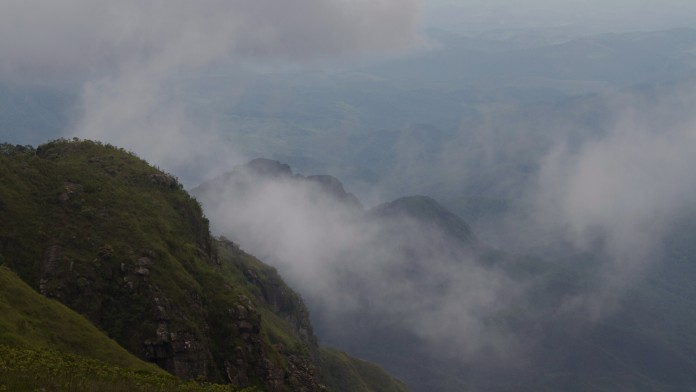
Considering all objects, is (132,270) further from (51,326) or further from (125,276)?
(51,326)

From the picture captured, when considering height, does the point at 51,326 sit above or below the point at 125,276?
below

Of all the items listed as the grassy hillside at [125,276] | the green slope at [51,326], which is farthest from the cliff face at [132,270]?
the green slope at [51,326]

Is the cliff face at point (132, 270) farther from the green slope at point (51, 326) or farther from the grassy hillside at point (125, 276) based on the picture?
the green slope at point (51, 326)

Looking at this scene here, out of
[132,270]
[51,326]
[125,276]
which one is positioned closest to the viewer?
[51,326]

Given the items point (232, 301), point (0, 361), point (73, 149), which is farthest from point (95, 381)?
point (73, 149)

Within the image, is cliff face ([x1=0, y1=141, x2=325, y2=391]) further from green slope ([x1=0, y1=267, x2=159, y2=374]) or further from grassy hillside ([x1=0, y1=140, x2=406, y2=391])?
green slope ([x1=0, y1=267, x2=159, y2=374])

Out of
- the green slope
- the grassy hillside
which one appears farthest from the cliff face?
the green slope

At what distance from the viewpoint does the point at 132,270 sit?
10619 centimetres

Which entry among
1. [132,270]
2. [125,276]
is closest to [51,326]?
[125,276]

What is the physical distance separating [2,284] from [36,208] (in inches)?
930

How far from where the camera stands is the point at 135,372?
80812mm

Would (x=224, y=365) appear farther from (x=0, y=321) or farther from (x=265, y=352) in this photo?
(x=0, y=321)

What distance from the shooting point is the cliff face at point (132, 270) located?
10131 cm

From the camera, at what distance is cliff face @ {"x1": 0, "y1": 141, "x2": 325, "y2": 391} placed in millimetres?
101312
